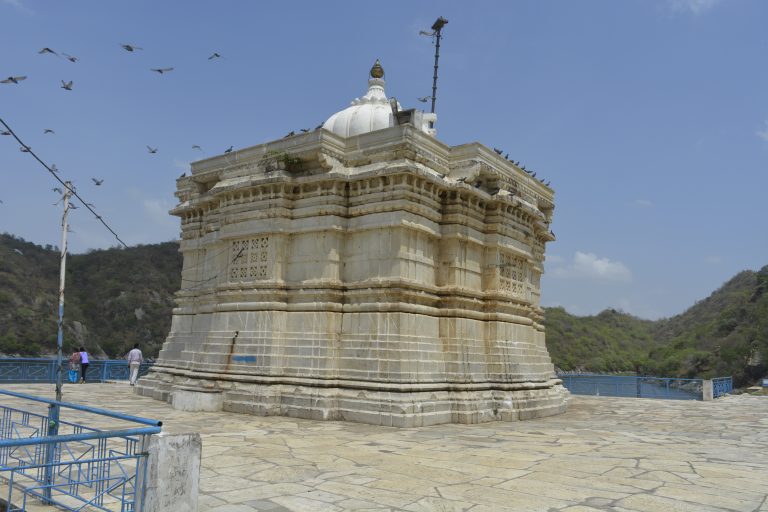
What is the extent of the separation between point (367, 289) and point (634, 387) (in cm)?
1330

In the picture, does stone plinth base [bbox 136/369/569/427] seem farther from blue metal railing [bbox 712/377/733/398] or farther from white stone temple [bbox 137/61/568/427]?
blue metal railing [bbox 712/377/733/398]

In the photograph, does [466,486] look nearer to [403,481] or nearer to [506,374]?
[403,481]

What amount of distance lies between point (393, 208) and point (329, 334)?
2779 mm

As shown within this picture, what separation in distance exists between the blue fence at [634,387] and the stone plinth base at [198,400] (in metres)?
14.2

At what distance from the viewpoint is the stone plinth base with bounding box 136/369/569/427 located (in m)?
10.9

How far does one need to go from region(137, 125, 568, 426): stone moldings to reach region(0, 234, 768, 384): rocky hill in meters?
31.5

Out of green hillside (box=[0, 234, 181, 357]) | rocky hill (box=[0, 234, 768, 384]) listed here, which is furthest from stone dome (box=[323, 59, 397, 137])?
green hillside (box=[0, 234, 181, 357])

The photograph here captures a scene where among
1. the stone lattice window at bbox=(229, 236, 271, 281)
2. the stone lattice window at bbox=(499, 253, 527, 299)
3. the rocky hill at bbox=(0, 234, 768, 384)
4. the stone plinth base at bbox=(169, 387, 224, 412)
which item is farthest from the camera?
the rocky hill at bbox=(0, 234, 768, 384)

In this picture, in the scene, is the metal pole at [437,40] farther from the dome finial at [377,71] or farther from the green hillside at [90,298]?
the green hillside at [90,298]

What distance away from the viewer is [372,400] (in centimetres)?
1104

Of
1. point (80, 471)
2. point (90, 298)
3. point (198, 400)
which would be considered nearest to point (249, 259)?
point (198, 400)

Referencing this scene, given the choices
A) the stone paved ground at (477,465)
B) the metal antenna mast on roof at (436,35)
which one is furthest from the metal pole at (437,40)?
the stone paved ground at (477,465)

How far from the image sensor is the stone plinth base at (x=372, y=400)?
35.9ft

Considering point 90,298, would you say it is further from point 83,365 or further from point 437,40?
point 437,40
